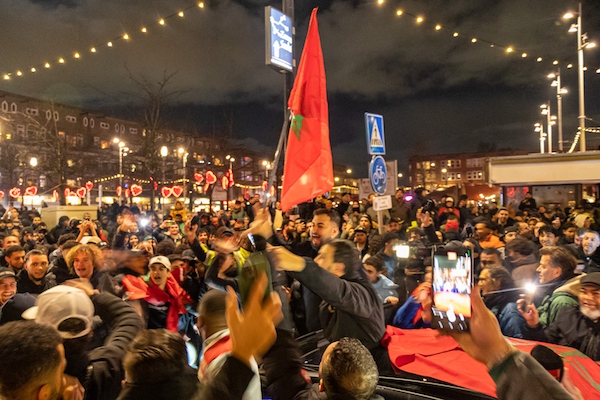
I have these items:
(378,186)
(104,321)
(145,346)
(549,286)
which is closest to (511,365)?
(145,346)

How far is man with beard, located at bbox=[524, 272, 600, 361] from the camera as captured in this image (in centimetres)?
363

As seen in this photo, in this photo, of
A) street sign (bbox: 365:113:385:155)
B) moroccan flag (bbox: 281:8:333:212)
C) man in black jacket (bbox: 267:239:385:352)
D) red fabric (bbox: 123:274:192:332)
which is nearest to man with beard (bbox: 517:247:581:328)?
man in black jacket (bbox: 267:239:385:352)

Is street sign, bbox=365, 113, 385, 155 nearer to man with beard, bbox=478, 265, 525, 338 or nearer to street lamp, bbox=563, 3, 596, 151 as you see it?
man with beard, bbox=478, 265, 525, 338

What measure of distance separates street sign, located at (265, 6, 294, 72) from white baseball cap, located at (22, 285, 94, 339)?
→ 5369mm

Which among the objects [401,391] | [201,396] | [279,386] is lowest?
[401,391]

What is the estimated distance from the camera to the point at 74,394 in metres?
2.21

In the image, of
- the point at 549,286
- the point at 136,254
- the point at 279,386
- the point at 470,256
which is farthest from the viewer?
the point at 136,254

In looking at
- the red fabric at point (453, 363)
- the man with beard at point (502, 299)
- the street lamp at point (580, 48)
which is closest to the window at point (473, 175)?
the street lamp at point (580, 48)

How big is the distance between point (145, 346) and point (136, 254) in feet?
12.7

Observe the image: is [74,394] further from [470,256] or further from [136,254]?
[136,254]

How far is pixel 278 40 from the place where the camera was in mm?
7398

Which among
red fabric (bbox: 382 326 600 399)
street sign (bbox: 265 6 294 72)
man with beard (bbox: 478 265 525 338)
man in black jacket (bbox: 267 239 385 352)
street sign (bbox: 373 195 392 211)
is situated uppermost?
street sign (bbox: 265 6 294 72)

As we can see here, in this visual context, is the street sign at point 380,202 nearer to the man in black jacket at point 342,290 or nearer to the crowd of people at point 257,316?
the crowd of people at point 257,316

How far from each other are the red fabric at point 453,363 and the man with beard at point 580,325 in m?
0.34
